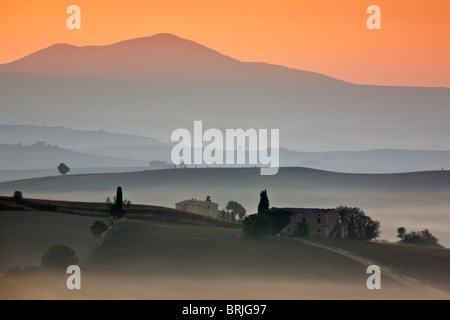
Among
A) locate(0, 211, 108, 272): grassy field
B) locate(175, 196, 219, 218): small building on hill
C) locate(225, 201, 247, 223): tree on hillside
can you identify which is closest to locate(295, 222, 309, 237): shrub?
locate(0, 211, 108, 272): grassy field

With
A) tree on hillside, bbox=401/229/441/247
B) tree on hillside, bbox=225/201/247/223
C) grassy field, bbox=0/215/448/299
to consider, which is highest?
tree on hillside, bbox=225/201/247/223

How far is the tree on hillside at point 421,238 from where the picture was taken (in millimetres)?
141125

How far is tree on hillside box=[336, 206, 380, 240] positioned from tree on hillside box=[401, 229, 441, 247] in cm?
1235

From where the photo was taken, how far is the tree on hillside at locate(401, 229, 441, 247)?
463 ft

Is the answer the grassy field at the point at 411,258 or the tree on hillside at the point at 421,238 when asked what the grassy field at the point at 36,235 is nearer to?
the grassy field at the point at 411,258

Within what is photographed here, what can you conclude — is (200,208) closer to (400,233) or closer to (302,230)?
(400,233)

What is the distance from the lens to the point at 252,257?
353 feet

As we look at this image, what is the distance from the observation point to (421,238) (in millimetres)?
143250

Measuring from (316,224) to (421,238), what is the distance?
86.9 ft

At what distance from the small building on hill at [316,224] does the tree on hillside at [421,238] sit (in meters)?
19.9

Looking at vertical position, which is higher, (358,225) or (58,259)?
(358,225)

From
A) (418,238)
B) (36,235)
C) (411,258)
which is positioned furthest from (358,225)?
(36,235)

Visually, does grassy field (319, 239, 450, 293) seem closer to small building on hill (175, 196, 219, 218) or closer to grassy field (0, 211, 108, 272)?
grassy field (0, 211, 108, 272)
